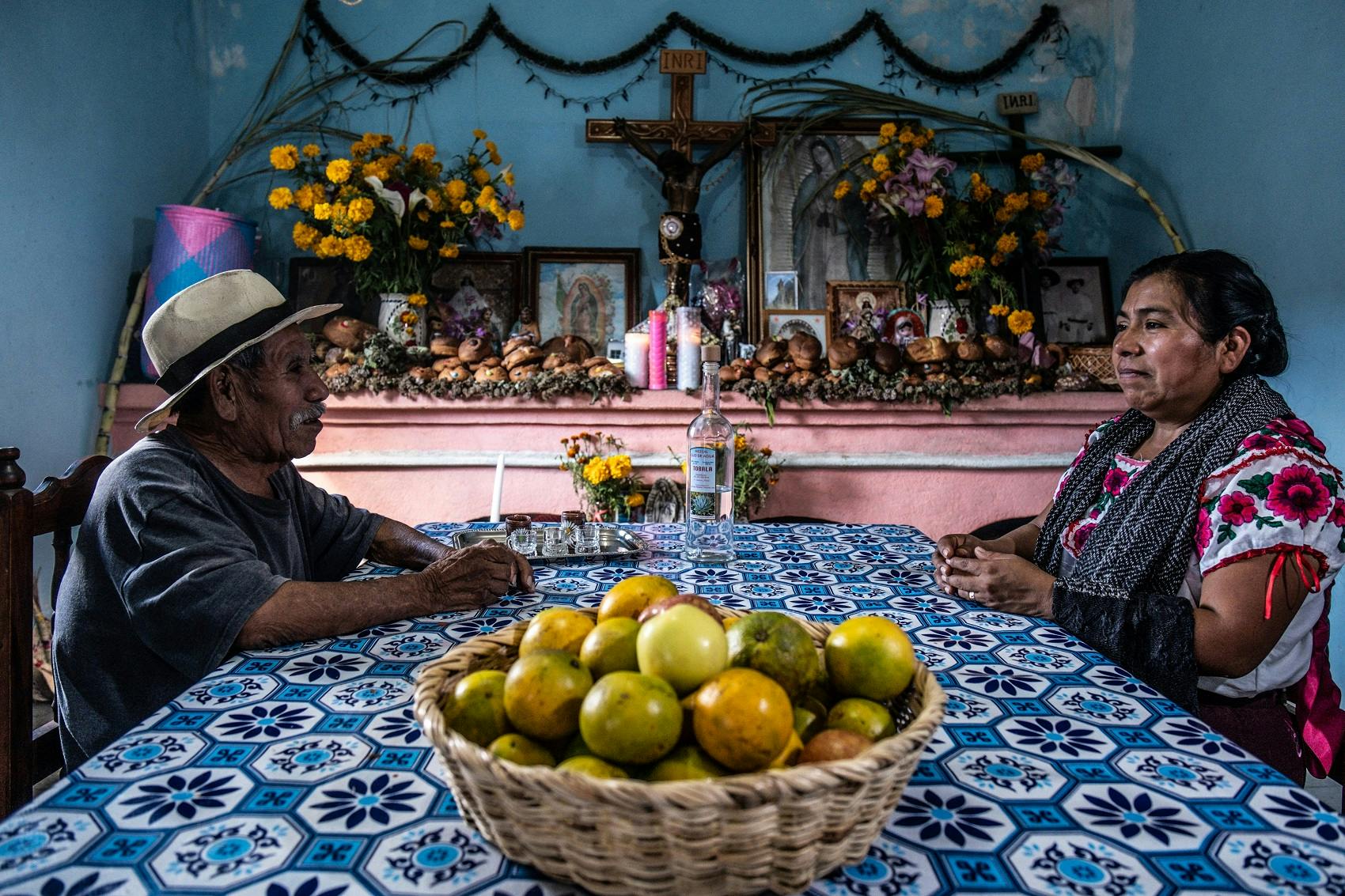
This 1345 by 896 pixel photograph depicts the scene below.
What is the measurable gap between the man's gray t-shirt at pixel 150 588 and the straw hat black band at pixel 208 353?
10 cm

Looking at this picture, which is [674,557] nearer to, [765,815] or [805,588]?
[805,588]

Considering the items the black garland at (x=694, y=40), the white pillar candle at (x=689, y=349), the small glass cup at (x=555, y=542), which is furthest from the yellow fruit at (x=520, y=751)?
the black garland at (x=694, y=40)

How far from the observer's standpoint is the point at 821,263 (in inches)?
157

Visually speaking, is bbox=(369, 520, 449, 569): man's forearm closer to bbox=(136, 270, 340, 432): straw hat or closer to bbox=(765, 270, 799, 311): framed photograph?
bbox=(136, 270, 340, 432): straw hat

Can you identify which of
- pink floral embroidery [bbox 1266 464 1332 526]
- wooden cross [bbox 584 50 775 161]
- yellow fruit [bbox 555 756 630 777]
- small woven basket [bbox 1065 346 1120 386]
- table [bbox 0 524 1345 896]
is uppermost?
wooden cross [bbox 584 50 775 161]

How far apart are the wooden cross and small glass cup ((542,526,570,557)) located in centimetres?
232

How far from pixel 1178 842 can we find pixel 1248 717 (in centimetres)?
97

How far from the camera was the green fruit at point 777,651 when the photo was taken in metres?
0.82

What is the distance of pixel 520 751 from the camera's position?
2.46ft

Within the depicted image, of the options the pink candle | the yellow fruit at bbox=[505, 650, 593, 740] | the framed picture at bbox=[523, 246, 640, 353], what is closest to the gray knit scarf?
the yellow fruit at bbox=[505, 650, 593, 740]

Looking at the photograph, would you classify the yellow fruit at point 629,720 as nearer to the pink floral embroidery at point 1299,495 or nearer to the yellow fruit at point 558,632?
the yellow fruit at point 558,632

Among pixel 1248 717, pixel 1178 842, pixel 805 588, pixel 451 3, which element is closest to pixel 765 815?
pixel 1178 842

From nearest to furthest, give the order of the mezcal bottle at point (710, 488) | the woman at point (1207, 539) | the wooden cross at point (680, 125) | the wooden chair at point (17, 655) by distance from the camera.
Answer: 1. the wooden chair at point (17, 655)
2. the woman at point (1207, 539)
3. the mezcal bottle at point (710, 488)
4. the wooden cross at point (680, 125)

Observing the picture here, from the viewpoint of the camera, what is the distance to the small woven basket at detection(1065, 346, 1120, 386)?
3.65 meters
